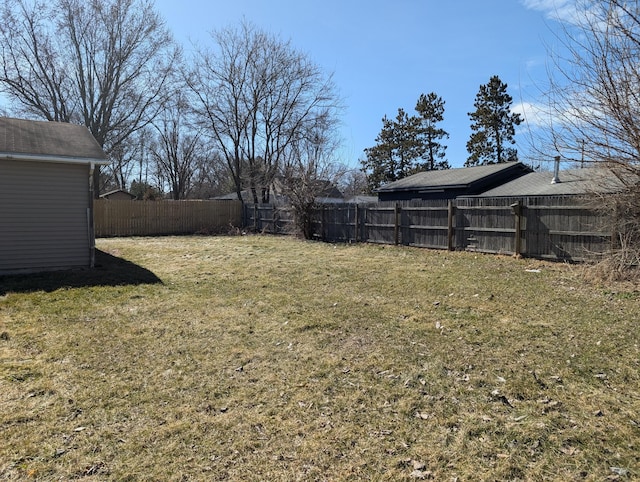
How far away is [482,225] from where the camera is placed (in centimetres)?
1048

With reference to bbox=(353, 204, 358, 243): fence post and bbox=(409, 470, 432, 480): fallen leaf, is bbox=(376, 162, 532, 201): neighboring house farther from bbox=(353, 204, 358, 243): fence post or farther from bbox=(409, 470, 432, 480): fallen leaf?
bbox=(409, 470, 432, 480): fallen leaf

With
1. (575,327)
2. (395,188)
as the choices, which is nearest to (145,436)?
(575,327)

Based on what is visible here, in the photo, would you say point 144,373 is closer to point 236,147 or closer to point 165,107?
point 236,147

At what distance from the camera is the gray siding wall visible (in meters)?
8.24

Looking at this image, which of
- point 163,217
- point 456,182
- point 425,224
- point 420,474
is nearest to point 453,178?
point 456,182

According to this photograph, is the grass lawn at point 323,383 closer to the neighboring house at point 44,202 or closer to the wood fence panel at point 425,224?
the neighboring house at point 44,202

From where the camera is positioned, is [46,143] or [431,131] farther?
[431,131]

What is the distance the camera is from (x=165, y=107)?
2583 cm

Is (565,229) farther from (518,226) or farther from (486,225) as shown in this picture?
(486,225)

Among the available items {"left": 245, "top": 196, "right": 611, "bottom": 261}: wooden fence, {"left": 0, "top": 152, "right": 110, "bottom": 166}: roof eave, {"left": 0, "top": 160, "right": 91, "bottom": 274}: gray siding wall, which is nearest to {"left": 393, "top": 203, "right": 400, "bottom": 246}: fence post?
{"left": 245, "top": 196, "right": 611, "bottom": 261}: wooden fence

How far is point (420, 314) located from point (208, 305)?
3019mm

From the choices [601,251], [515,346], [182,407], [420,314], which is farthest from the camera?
[601,251]

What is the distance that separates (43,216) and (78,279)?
73.3 inches

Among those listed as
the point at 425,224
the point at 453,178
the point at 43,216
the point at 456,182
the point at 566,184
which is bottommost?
the point at 425,224
